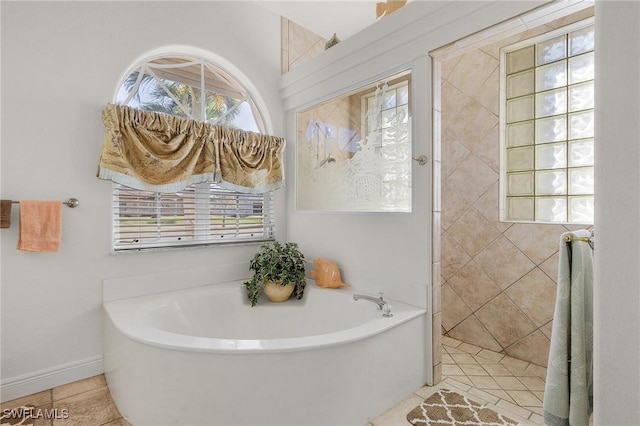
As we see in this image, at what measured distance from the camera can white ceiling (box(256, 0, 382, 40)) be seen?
2867mm

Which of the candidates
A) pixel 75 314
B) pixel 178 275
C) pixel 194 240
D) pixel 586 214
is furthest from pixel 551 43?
pixel 75 314

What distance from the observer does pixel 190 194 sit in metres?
2.50

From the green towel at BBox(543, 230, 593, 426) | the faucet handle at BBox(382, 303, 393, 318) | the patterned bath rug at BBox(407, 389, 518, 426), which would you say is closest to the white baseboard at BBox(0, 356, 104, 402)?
the faucet handle at BBox(382, 303, 393, 318)

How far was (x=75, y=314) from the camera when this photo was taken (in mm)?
2021

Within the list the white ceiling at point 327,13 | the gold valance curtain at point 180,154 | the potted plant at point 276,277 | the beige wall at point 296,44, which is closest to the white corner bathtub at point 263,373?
the potted plant at point 276,277

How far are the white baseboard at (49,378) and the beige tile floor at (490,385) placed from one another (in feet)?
5.87

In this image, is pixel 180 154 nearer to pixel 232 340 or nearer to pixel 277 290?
pixel 277 290

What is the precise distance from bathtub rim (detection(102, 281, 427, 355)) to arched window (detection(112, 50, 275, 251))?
21.0 inches

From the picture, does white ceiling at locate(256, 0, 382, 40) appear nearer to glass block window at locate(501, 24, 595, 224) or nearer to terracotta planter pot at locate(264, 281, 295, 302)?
glass block window at locate(501, 24, 595, 224)

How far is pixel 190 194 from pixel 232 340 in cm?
136

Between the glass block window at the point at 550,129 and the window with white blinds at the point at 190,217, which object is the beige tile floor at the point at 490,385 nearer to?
the glass block window at the point at 550,129

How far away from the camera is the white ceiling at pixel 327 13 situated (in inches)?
113

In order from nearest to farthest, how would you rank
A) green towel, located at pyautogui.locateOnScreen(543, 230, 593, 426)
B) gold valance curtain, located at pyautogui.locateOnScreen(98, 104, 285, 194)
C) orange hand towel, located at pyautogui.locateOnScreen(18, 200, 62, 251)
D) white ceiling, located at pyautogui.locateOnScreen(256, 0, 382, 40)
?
green towel, located at pyautogui.locateOnScreen(543, 230, 593, 426)
orange hand towel, located at pyautogui.locateOnScreen(18, 200, 62, 251)
gold valance curtain, located at pyautogui.locateOnScreen(98, 104, 285, 194)
white ceiling, located at pyautogui.locateOnScreen(256, 0, 382, 40)

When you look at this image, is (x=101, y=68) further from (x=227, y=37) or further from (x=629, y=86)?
(x=629, y=86)
